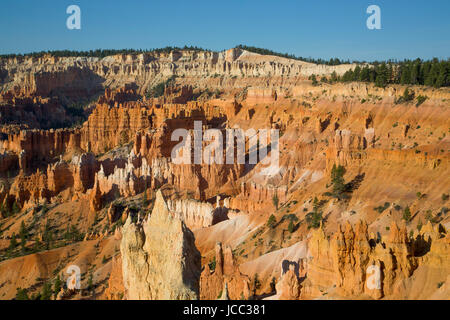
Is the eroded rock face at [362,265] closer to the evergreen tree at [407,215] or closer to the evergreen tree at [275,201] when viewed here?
the evergreen tree at [407,215]

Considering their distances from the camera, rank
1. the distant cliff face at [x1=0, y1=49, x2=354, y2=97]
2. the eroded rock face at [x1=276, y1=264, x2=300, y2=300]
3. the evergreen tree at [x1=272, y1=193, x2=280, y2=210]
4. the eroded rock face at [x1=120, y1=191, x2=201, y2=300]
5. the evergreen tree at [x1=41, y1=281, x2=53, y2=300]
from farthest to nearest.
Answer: the distant cliff face at [x1=0, y1=49, x2=354, y2=97] → the evergreen tree at [x1=272, y1=193, x2=280, y2=210] → the evergreen tree at [x1=41, y1=281, x2=53, y2=300] → the eroded rock face at [x1=276, y1=264, x2=300, y2=300] → the eroded rock face at [x1=120, y1=191, x2=201, y2=300]


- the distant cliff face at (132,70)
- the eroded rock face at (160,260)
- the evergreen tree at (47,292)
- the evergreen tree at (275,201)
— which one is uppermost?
the distant cliff face at (132,70)

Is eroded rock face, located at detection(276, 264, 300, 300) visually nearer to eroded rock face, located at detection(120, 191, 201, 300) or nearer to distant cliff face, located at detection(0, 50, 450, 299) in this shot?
distant cliff face, located at detection(0, 50, 450, 299)

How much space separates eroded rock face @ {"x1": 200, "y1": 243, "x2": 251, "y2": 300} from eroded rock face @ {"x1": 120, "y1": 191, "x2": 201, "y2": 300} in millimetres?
3658

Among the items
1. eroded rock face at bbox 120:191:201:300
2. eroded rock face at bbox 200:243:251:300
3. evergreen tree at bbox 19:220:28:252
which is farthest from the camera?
evergreen tree at bbox 19:220:28:252

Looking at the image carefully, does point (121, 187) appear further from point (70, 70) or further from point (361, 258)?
point (70, 70)

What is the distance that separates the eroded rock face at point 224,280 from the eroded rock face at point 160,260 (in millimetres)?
3658

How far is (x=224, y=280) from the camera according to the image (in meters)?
26.7

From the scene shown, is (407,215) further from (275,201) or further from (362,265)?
(275,201)

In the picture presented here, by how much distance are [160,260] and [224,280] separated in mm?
7203

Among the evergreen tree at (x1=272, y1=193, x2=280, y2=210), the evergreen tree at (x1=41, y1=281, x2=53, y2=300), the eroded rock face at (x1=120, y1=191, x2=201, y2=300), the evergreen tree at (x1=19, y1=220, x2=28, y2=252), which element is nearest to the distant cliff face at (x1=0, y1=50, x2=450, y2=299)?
the eroded rock face at (x1=120, y1=191, x2=201, y2=300)

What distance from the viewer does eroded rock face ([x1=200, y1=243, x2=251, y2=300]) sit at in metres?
25.2

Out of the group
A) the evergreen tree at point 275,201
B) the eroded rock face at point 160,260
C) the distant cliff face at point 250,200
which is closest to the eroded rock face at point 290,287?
the distant cliff face at point 250,200

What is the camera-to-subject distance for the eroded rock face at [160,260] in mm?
19672
